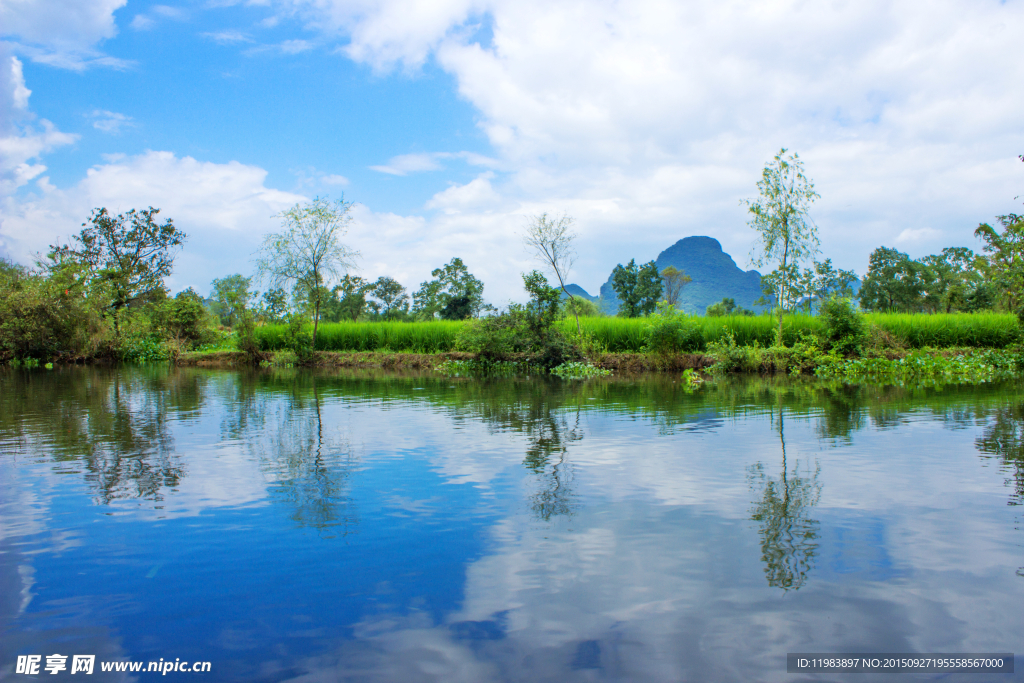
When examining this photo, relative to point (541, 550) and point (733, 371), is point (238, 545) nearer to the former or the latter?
point (541, 550)

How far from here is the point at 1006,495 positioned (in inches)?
193

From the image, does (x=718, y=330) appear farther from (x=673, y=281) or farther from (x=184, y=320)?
(x=673, y=281)

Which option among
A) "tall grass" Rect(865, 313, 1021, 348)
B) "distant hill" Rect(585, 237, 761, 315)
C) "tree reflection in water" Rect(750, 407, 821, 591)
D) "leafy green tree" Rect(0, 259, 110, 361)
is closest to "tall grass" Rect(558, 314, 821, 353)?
"tall grass" Rect(865, 313, 1021, 348)

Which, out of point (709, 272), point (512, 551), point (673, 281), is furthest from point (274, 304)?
point (709, 272)

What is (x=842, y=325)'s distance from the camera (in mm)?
21172

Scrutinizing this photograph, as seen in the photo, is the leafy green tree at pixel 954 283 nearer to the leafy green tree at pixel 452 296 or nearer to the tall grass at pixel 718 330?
the tall grass at pixel 718 330

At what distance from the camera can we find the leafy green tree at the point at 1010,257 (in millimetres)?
17138

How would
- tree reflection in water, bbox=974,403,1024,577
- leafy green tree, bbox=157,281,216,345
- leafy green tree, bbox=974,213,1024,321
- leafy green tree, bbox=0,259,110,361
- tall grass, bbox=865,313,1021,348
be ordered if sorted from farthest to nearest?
leafy green tree, bbox=157,281,216,345 → leafy green tree, bbox=0,259,110,361 → tall grass, bbox=865,313,1021,348 → leafy green tree, bbox=974,213,1024,321 → tree reflection in water, bbox=974,403,1024,577

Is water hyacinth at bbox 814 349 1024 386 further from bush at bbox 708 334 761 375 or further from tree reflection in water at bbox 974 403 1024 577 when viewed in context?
tree reflection in water at bbox 974 403 1024 577

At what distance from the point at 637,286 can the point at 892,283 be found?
2318cm

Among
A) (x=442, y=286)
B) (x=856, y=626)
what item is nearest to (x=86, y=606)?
(x=856, y=626)

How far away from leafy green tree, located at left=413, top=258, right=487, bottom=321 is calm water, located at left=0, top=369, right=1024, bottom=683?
31535 mm

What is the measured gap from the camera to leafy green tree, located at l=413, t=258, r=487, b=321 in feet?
134

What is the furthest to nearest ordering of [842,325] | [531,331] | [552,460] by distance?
[531,331] < [842,325] < [552,460]
